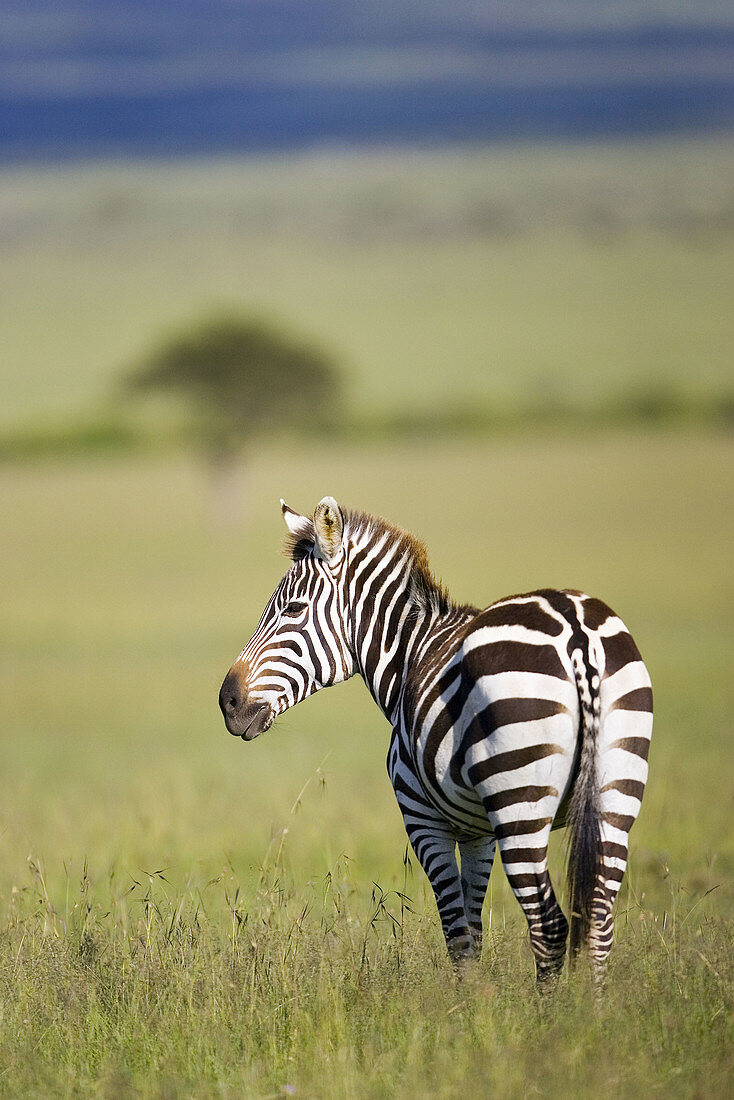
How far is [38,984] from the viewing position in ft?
15.2

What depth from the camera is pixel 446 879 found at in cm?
479

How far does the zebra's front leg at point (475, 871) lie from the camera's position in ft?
16.5

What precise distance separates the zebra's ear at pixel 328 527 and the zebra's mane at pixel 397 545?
0.08m

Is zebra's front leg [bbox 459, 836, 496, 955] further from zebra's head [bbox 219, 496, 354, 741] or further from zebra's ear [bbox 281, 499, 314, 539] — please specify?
zebra's ear [bbox 281, 499, 314, 539]

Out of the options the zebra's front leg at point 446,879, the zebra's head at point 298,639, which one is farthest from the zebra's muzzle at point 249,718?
the zebra's front leg at point 446,879

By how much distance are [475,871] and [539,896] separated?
0.92 metres

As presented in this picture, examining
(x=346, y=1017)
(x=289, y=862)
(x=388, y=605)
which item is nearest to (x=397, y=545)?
(x=388, y=605)

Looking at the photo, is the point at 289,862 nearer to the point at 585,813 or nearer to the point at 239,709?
the point at 239,709

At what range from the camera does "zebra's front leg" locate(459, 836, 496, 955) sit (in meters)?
5.02

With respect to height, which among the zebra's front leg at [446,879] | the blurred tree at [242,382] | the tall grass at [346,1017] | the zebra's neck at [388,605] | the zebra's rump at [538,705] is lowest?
the tall grass at [346,1017]

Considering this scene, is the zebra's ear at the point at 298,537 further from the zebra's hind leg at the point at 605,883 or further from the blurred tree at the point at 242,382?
the blurred tree at the point at 242,382

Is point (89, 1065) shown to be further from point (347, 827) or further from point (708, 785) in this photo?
point (708, 785)

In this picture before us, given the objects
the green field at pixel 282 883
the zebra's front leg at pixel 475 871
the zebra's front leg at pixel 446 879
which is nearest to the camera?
the green field at pixel 282 883

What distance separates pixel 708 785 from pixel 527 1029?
25.8 ft
